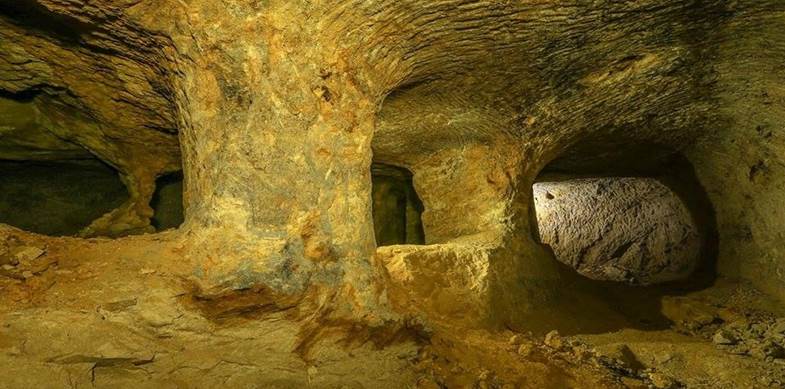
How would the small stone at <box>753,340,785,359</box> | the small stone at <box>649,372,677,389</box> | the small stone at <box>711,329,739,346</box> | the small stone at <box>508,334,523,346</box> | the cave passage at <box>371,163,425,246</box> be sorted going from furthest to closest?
the cave passage at <box>371,163,425,246</box> → the small stone at <box>711,329,739,346</box> → the small stone at <box>753,340,785,359</box> → the small stone at <box>508,334,523,346</box> → the small stone at <box>649,372,677,389</box>

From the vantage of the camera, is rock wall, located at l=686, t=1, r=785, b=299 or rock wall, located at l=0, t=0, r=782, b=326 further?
rock wall, located at l=686, t=1, r=785, b=299

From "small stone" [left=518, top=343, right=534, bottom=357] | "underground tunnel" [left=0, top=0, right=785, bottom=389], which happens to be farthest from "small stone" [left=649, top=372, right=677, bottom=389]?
"small stone" [left=518, top=343, right=534, bottom=357]

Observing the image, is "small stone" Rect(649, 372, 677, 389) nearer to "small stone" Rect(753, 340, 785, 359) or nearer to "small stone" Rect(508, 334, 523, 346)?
"small stone" Rect(508, 334, 523, 346)

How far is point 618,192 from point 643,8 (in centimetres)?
456

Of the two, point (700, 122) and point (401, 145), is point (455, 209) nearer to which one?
point (401, 145)

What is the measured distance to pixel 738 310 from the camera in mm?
3676

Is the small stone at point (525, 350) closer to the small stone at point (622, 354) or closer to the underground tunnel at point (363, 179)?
the underground tunnel at point (363, 179)

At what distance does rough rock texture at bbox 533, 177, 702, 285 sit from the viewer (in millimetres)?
5855

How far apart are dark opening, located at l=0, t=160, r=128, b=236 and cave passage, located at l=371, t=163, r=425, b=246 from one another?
283cm

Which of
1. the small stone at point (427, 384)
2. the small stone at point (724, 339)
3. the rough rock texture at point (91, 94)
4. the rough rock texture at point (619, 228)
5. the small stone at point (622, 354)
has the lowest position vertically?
the small stone at point (724, 339)

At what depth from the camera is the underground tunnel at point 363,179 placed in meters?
1.65

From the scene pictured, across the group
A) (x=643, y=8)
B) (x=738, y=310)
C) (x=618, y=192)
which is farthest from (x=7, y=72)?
(x=618, y=192)

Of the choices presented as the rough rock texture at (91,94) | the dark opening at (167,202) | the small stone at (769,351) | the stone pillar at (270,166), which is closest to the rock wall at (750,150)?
the small stone at (769,351)

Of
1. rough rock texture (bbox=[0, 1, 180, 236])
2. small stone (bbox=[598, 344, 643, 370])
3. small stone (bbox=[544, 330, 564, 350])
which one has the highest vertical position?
rough rock texture (bbox=[0, 1, 180, 236])
